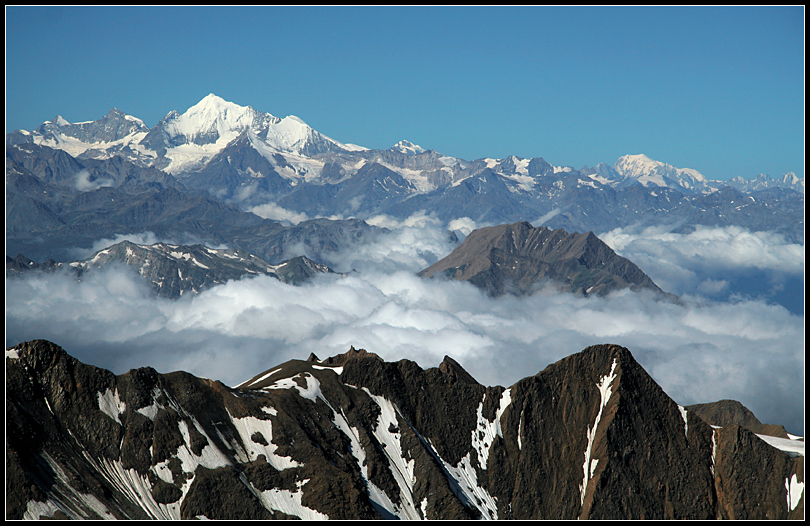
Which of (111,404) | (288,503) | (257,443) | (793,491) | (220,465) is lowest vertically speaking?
(793,491)

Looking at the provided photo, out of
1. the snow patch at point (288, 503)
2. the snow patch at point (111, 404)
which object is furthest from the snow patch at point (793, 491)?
the snow patch at point (111, 404)

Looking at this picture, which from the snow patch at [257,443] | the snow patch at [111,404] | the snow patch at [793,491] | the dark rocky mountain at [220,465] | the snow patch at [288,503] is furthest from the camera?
the snow patch at [793,491]

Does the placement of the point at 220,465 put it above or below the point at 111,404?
below

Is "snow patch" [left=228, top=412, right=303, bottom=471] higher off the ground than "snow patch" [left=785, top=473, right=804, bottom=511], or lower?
higher

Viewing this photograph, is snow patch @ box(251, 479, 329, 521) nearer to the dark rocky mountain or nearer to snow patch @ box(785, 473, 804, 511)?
the dark rocky mountain

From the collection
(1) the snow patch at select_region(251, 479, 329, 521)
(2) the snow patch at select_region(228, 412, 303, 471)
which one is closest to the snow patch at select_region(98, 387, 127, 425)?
(2) the snow patch at select_region(228, 412, 303, 471)

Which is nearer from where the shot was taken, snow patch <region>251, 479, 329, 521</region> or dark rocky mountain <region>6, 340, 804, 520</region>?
dark rocky mountain <region>6, 340, 804, 520</region>

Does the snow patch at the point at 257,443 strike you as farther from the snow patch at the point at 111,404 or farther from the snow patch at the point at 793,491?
the snow patch at the point at 793,491

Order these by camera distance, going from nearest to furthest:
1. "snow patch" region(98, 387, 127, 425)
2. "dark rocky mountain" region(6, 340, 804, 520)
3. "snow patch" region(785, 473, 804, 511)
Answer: "dark rocky mountain" region(6, 340, 804, 520), "snow patch" region(98, 387, 127, 425), "snow patch" region(785, 473, 804, 511)

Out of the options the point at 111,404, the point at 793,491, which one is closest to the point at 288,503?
the point at 111,404

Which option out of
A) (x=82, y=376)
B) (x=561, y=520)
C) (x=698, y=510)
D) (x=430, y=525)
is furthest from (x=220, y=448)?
(x=698, y=510)

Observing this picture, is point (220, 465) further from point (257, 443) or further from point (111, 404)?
point (111, 404)
